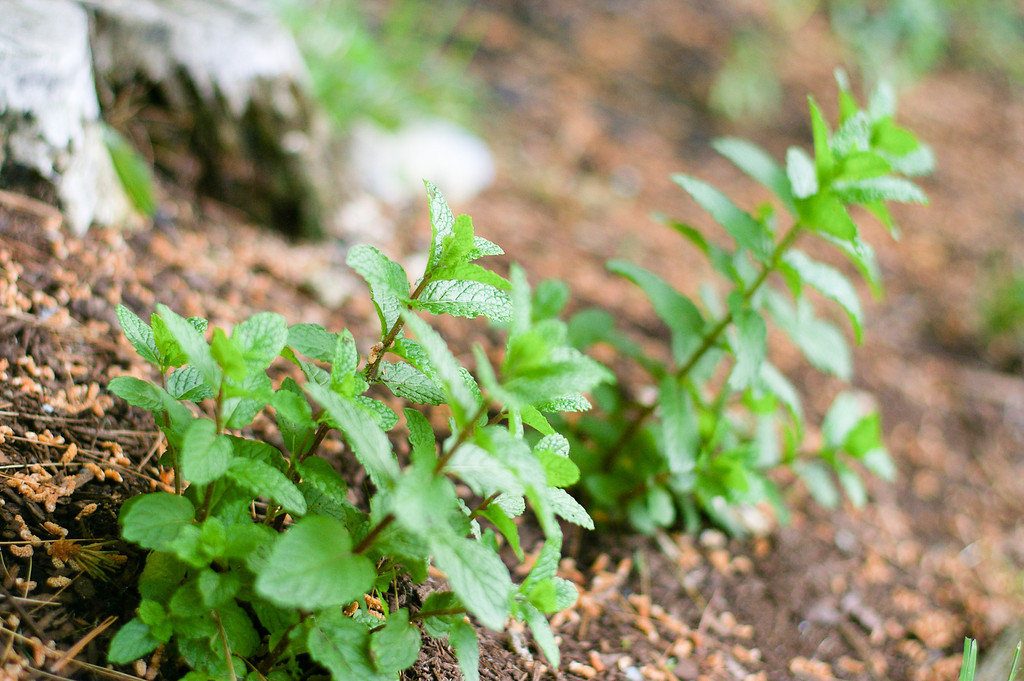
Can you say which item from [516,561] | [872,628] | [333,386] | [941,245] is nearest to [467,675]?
[333,386]

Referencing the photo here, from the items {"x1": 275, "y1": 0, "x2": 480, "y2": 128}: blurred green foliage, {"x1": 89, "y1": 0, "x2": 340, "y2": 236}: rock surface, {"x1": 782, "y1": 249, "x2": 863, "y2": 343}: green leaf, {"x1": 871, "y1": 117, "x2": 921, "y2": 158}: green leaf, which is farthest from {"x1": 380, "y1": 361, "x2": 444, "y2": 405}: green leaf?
{"x1": 275, "y1": 0, "x2": 480, "y2": 128}: blurred green foliage

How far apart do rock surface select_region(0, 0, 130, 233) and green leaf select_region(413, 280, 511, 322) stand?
1335mm

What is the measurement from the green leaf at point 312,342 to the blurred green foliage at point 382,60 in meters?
2.32

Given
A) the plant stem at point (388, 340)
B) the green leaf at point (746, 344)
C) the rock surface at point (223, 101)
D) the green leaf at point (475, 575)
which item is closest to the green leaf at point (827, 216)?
the green leaf at point (746, 344)

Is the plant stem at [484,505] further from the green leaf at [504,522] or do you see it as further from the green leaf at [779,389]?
the green leaf at [779,389]

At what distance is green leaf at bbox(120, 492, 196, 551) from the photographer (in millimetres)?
1048

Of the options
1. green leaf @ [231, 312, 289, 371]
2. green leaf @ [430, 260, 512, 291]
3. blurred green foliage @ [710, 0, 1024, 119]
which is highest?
blurred green foliage @ [710, 0, 1024, 119]

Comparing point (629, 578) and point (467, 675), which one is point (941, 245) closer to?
point (629, 578)

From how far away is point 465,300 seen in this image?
122cm

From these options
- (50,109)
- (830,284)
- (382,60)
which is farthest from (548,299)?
(382,60)

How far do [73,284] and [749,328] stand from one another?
170 cm

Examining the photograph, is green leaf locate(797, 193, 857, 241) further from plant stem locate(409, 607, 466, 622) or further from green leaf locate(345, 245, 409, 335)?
plant stem locate(409, 607, 466, 622)

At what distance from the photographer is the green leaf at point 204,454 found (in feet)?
3.26

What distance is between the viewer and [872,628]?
2.10 m
